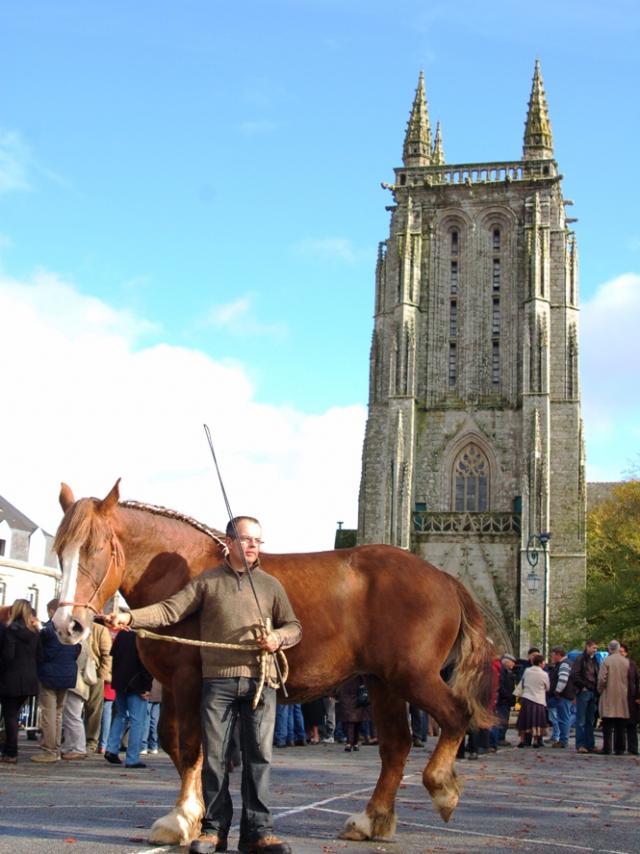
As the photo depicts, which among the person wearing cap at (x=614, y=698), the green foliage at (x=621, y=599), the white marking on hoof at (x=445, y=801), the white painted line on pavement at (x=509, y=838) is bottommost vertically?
the white painted line on pavement at (x=509, y=838)

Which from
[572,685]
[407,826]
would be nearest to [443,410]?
[572,685]

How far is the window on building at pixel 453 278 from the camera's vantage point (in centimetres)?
5294

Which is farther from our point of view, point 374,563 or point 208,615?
point 374,563

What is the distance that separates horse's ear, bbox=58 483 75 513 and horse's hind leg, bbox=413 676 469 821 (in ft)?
7.68

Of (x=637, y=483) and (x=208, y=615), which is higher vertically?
(x=637, y=483)

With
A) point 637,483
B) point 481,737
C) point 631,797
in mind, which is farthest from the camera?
point 637,483

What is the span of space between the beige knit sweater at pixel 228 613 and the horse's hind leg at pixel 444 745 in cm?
102

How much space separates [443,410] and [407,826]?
44828mm

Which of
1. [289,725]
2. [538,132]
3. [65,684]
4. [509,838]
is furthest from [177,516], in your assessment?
[538,132]

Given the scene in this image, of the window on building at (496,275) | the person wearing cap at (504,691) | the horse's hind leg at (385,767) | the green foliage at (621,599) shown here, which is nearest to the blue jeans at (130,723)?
the horse's hind leg at (385,767)

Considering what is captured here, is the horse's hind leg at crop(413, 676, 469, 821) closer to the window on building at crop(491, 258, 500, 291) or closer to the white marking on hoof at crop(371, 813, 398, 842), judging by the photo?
the white marking on hoof at crop(371, 813, 398, 842)

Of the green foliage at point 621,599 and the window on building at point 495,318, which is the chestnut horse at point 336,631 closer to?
the green foliage at point 621,599

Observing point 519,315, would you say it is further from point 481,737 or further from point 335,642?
point 335,642

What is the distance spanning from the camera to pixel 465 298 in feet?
173
